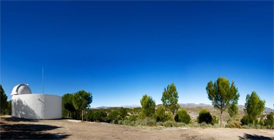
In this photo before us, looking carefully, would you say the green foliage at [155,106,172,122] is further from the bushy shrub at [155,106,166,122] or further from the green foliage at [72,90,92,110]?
the green foliage at [72,90,92,110]

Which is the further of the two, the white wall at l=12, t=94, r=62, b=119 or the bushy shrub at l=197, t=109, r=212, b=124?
the bushy shrub at l=197, t=109, r=212, b=124

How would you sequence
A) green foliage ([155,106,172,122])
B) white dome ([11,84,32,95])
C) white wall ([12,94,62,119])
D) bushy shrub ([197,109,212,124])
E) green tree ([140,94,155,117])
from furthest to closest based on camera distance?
green tree ([140,94,155,117]), green foliage ([155,106,172,122]), bushy shrub ([197,109,212,124]), white dome ([11,84,32,95]), white wall ([12,94,62,119])

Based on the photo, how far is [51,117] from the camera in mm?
28000

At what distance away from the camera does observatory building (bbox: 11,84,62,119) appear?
26312 millimetres

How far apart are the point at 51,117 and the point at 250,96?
112 ft

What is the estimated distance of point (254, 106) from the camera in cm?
3048

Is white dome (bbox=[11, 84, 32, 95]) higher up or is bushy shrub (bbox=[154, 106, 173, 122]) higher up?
white dome (bbox=[11, 84, 32, 95])

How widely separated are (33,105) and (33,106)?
5.8 inches

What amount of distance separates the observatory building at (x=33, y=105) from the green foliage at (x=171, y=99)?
20.7 m

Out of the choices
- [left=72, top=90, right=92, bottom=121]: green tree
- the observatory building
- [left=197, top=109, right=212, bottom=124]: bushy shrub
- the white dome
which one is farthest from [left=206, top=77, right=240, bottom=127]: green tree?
the white dome

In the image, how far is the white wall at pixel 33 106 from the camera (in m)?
26.3

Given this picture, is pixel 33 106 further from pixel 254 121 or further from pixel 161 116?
pixel 254 121

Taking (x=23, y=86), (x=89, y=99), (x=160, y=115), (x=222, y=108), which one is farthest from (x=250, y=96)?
(x=23, y=86)

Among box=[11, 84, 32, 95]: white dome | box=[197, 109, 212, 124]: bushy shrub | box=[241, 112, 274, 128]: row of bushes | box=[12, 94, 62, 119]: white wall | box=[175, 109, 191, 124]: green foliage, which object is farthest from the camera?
box=[197, 109, 212, 124]: bushy shrub
